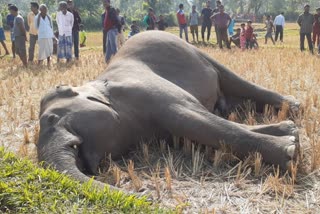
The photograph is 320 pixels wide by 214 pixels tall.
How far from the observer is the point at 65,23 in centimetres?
1095

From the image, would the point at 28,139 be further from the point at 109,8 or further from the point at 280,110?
the point at 109,8

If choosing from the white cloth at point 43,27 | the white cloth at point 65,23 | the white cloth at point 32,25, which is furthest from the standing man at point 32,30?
the white cloth at point 65,23

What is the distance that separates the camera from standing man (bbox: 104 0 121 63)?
31.4 ft

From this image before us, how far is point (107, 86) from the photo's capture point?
3777 mm

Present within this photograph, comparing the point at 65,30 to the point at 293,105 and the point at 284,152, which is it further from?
the point at 284,152

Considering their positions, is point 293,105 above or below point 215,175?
above

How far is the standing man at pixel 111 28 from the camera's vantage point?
9.59m

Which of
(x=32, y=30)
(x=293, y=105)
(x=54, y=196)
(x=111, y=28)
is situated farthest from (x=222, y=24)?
(x=54, y=196)

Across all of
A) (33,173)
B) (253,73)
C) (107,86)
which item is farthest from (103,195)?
(253,73)

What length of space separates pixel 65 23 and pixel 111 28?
5.93 feet

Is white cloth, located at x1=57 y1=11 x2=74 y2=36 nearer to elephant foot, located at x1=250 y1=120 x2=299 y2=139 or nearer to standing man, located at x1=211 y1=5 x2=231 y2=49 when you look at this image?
standing man, located at x1=211 y1=5 x2=231 y2=49

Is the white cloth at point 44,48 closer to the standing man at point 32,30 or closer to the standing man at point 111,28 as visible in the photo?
the standing man at point 32,30

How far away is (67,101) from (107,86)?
20.3 inches

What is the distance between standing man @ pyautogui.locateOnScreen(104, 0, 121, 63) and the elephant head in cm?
611
